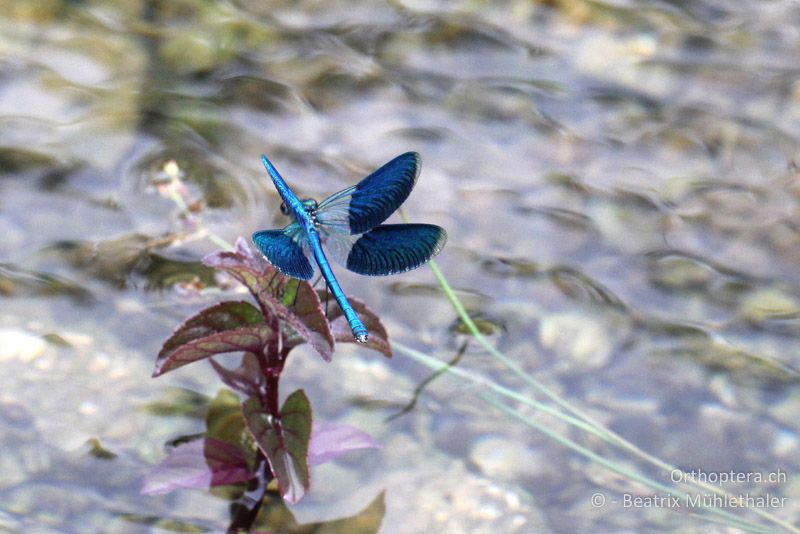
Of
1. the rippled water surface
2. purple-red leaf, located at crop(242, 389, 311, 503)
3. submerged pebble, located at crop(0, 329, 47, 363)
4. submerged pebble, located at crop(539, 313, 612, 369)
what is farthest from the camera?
submerged pebble, located at crop(539, 313, 612, 369)

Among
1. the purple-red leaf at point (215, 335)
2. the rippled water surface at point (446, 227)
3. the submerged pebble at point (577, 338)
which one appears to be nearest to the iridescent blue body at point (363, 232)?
the purple-red leaf at point (215, 335)

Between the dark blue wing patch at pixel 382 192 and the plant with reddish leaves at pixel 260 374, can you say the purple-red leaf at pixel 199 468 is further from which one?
the dark blue wing patch at pixel 382 192

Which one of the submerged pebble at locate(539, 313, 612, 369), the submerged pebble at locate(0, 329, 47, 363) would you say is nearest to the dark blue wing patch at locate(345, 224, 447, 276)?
the submerged pebble at locate(539, 313, 612, 369)

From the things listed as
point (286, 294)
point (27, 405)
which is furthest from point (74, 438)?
point (286, 294)

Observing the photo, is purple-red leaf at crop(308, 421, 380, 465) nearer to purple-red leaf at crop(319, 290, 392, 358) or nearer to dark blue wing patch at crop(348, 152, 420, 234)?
purple-red leaf at crop(319, 290, 392, 358)

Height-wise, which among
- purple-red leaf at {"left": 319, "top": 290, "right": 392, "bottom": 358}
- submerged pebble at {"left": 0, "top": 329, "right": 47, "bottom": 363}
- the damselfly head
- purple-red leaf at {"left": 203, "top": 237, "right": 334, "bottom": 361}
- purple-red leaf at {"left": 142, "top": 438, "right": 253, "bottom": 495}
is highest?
the damselfly head

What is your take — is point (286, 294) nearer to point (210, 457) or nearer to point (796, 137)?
point (210, 457)
